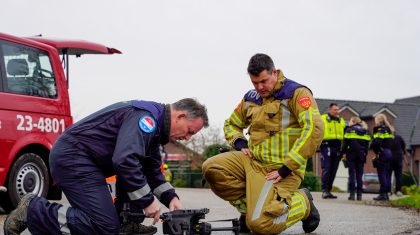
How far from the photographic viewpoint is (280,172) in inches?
235

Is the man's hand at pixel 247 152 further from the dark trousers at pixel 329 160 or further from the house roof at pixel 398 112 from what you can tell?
the house roof at pixel 398 112

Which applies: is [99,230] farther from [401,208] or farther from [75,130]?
[401,208]

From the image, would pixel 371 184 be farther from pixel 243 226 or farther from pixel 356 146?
pixel 243 226

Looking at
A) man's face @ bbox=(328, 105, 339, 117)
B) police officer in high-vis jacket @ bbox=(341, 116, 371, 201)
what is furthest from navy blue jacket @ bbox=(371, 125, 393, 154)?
man's face @ bbox=(328, 105, 339, 117)

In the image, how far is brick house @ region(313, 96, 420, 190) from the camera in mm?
50719

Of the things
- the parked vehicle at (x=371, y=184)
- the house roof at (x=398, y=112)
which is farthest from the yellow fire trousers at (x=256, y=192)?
the house roof at (x=398, y=112)

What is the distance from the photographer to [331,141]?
13.1 meters

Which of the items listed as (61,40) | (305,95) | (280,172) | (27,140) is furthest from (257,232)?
(61,40)

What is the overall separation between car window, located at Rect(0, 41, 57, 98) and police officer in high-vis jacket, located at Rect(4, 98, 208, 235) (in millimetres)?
3760

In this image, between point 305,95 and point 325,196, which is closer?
point 305,95

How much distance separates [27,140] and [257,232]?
3966 mm

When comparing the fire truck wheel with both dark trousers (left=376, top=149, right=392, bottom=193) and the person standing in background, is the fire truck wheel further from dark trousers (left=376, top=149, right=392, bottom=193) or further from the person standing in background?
the person standing in background

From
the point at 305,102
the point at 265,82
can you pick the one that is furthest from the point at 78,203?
the point at 305,102

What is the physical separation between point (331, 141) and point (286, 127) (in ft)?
23.3
